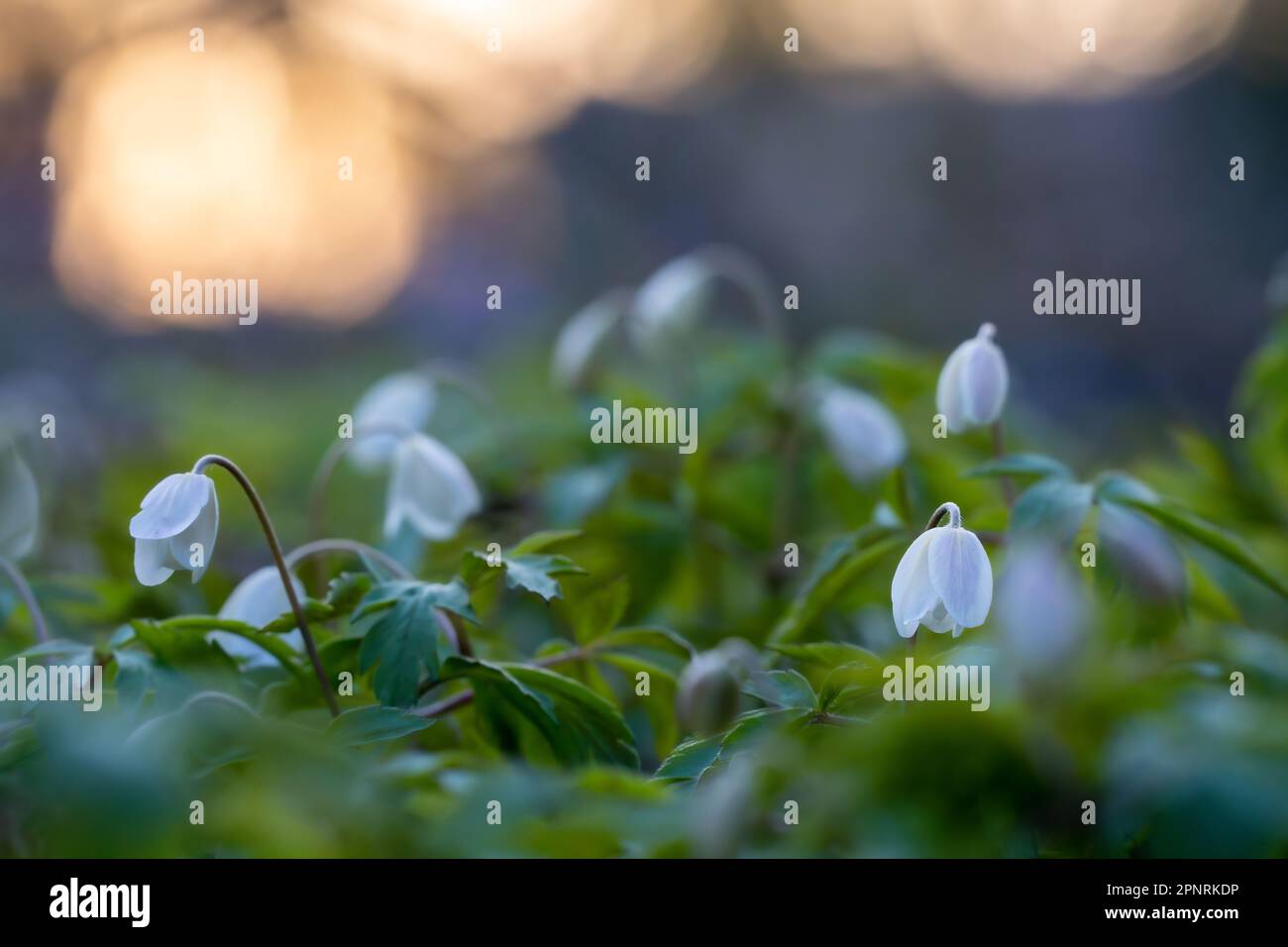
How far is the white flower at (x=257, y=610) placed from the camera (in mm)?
1117

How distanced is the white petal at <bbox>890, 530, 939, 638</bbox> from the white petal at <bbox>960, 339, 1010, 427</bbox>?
9.6 inches

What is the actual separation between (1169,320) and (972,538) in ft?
18.0

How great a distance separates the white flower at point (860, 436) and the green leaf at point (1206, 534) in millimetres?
498

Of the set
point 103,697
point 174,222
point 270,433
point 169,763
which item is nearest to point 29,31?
point 174,222

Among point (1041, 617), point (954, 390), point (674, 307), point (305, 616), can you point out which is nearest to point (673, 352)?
point (674, 307)

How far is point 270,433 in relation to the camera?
9.55 feet

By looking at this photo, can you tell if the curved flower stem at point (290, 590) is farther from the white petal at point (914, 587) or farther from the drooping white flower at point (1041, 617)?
the drooping white flower at point (1041, 617)

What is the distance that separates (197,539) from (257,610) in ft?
0.48

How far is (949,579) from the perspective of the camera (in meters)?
0.96

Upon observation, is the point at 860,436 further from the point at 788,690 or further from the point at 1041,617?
the point at 1041,617

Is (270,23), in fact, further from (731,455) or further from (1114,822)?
(1114,822)

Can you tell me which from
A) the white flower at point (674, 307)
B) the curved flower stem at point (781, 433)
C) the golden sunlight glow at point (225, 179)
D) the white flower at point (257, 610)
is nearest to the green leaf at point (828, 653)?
the white flower at point (257, 610)

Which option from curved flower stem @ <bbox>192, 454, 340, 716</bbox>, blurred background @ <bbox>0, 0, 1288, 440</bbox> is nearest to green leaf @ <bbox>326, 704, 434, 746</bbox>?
curved flower stem @ <bbox>192, 454, 340, 716</bbox>

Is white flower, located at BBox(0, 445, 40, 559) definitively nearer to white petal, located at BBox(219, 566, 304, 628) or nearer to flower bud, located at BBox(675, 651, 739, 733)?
white petal, located at BBox(219, 566, 304, 628)
